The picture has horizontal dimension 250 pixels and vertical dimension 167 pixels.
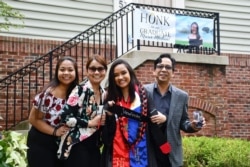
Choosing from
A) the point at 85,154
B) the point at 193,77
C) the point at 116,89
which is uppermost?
the point at 193,77

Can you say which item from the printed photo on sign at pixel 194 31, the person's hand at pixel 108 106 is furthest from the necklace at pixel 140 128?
the printed photo on sign at pixel 194 31

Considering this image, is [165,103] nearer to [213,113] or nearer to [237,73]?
[213,113]

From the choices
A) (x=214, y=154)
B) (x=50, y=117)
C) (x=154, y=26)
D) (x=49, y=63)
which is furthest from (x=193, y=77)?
(x=50, y=117)

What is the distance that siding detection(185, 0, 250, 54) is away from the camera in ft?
43.1

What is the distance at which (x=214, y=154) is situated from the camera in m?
7.15

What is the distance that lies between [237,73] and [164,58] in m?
8.10

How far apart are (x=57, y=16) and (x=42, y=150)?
23.8 ft

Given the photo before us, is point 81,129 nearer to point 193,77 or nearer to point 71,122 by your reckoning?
point 71,122

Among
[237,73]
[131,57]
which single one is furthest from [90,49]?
[237,73]

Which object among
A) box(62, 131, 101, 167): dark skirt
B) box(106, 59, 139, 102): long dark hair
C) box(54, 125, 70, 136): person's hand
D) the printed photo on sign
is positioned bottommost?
box(62, 131, 101, 167): dark skirt

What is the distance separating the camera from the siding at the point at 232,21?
13133 mm

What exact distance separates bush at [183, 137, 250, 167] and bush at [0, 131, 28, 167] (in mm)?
3039

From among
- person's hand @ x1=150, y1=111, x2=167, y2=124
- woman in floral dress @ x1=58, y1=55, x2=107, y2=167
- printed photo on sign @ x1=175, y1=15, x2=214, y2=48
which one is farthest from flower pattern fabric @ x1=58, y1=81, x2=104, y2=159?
printed photo on sign @ x1=175, y1=15, x2=214, y2=48

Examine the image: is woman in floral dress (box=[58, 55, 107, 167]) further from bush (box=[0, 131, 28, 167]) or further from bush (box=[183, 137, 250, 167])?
bush (box=[183, 137, 250, 167])
